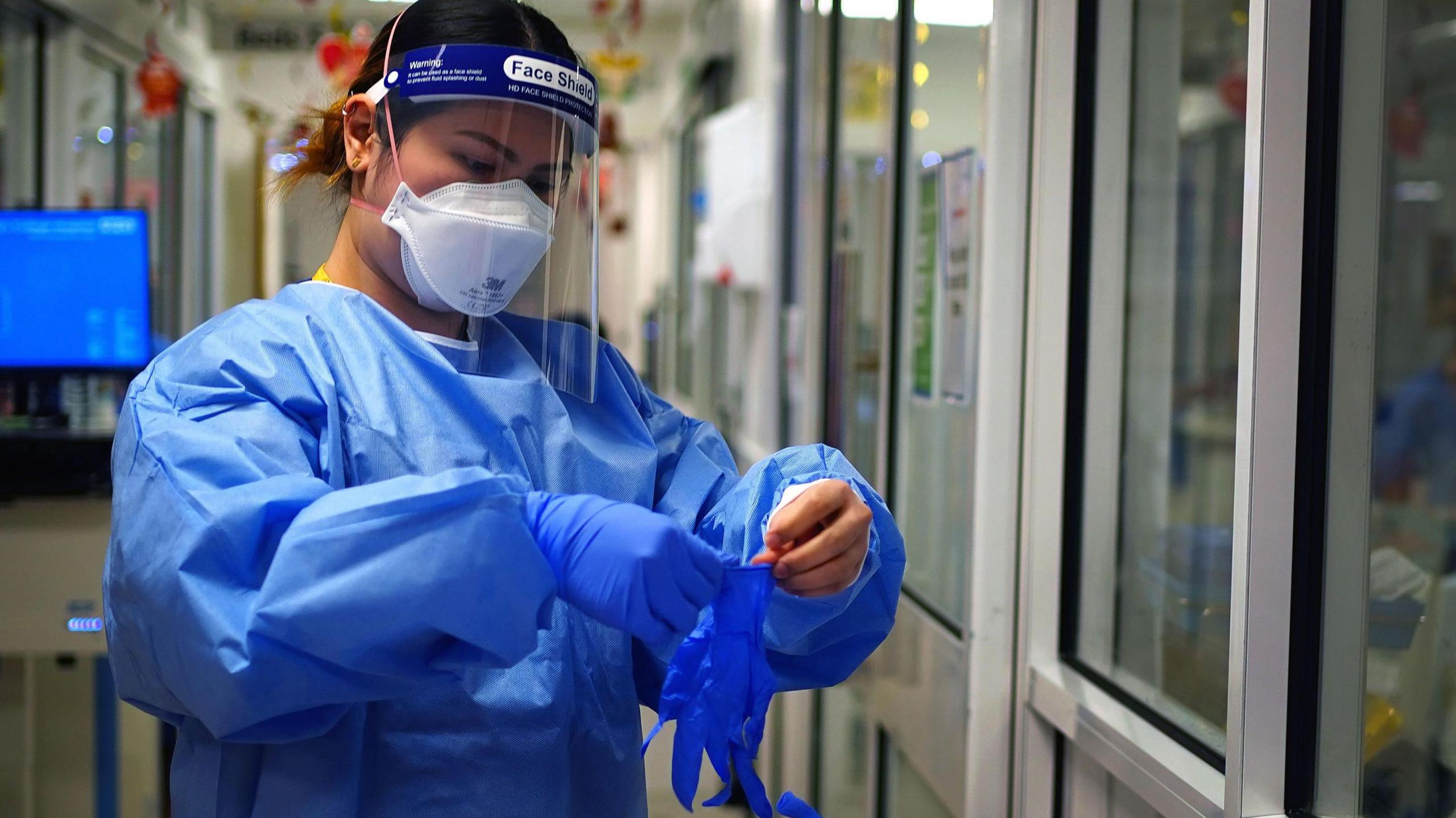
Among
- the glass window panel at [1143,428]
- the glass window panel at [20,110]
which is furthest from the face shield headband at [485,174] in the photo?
the glass window panel at [20,110]

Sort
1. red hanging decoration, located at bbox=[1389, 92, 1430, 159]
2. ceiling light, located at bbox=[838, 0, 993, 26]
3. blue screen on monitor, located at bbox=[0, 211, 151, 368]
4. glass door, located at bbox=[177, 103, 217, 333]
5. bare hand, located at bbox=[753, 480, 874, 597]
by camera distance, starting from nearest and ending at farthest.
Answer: bare hand, located at bbox=[753, 480, 874, 597] → ceiling light, located at bbox=[838, 0, 993, 26] → blue screen on monitor, located at bbox=[0, 211, 151, 368] → red hanging decoration, located at bbox=[1389, 92, 1430, 159] → glass door, located at bbox=[177, 103, 217, 333]

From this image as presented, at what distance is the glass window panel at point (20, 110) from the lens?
4684 millimetres

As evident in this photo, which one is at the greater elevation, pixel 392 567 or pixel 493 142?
pixel 493 142

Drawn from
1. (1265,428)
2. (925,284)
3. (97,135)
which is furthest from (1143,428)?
(97,135)

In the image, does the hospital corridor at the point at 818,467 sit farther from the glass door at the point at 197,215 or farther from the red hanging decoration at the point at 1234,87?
the glass door at the point at 197,215

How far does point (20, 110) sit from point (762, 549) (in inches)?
193

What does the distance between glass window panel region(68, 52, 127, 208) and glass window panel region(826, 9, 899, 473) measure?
3.66 meters

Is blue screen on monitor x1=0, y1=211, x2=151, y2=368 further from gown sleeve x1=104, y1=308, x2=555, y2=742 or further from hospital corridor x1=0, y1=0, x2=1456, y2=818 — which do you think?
gown sleeve x1=104, y1=308, x2=555, y2=742

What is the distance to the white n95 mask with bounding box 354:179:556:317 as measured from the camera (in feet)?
3.83

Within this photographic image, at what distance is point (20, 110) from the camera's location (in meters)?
4.80

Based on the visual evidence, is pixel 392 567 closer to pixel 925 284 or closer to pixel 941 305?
pixel 941 305

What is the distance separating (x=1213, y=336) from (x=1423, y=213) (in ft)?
3.39

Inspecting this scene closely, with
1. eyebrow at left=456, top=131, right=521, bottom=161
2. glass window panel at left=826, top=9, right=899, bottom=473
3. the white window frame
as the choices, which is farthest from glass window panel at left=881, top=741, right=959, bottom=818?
eyebrow at left=456, top=131, right=521, bottom=161

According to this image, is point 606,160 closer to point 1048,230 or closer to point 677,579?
point 1048,230
